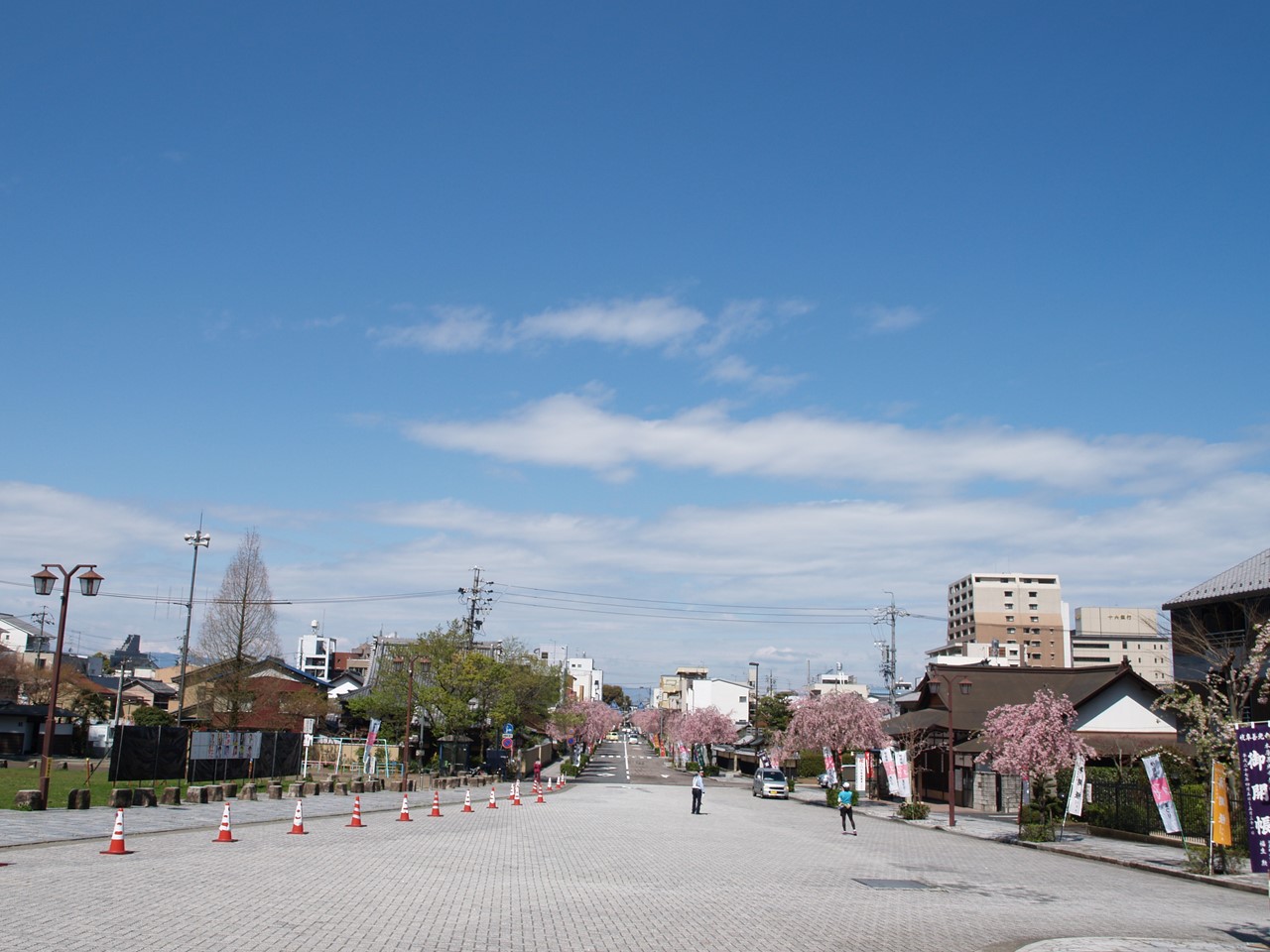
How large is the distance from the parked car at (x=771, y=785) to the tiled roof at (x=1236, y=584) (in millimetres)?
23363

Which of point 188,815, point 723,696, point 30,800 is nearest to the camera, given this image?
point 30,800

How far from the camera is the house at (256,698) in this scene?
187 ft

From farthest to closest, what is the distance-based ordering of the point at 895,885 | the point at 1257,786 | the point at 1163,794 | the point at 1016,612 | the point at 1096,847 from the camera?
the point at 1016,612 < the point at 1096,847 < the point at 1163,794 < the point at 895,885 < the point at 1257,786

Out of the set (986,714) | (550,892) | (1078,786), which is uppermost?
(986,714)

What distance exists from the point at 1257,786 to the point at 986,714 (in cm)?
3261

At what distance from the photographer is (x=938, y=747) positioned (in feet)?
170

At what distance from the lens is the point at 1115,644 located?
140m

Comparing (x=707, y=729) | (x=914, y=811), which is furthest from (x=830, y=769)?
(x=707, y=729)

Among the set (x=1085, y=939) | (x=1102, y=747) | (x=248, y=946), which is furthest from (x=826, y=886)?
(x=1102, y=747)

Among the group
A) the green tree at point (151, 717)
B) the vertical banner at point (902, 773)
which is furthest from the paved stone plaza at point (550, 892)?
the green tree at point (151, 717)

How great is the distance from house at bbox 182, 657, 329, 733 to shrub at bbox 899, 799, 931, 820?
34.9 meters

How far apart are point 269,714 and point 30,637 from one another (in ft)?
196

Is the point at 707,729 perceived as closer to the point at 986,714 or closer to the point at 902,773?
the point at 902,773

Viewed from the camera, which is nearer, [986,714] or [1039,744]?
[1039,744]
